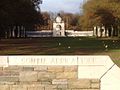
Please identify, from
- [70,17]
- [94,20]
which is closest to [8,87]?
[94,20]

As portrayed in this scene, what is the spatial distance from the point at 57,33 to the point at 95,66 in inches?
4869

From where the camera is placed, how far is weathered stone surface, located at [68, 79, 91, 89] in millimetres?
9992

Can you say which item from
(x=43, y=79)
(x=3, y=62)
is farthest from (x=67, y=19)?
(x=43, y=79)

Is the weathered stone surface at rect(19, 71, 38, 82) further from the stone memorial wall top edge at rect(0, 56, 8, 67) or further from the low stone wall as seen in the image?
the stone memorial wall top edge at rect(0, 56, 8, 67)

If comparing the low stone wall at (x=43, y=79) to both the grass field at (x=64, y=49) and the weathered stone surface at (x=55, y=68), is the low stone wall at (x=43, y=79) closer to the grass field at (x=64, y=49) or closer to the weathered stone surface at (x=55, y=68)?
the weathered stone surface at (x=55, y=68)

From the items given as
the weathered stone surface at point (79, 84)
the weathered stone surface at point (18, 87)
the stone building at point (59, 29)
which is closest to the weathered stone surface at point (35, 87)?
the weathered stone surface at point (18, 87)

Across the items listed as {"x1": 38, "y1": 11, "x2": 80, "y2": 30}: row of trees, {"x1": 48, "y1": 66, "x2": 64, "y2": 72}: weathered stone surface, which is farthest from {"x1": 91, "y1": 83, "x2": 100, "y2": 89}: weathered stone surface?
{"x1": 38, "y1": 11, "x2": 80, "y2": 30}: row of trees

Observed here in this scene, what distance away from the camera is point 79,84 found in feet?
32.8

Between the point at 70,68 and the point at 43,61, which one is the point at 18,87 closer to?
the point at 43,61

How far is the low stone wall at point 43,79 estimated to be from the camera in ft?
A: 32.8

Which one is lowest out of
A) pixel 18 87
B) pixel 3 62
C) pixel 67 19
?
pixel 67 19

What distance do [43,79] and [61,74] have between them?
449 mm

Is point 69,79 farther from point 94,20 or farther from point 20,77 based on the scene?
point 94,20

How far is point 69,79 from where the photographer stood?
9992 millimetres
